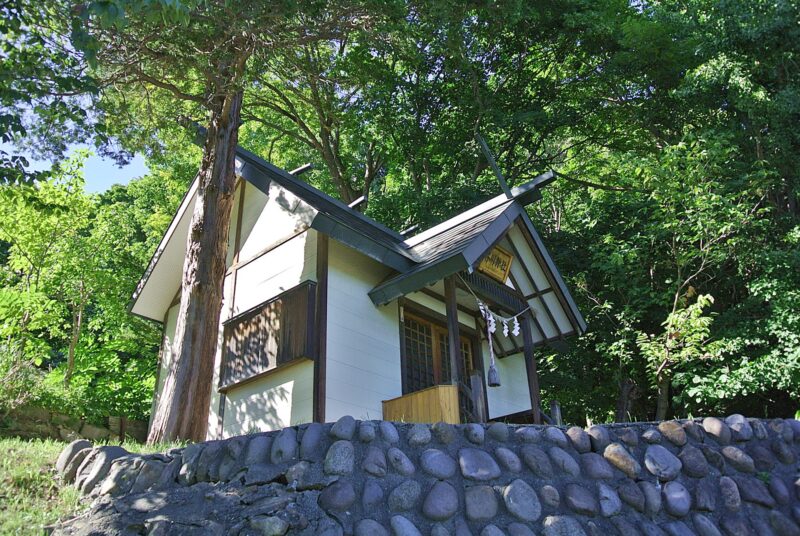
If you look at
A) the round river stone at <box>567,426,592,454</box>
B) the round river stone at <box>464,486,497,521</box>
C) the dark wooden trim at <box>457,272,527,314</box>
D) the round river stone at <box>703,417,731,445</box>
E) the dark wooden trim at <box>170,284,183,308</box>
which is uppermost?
the dark wooden trim at <box>170,284,183,308</box>

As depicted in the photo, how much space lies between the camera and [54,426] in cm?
1295

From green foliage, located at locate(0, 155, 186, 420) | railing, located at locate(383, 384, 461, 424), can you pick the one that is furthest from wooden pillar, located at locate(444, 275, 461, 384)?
green foliage, located at locate(0, 155, 186, 420)

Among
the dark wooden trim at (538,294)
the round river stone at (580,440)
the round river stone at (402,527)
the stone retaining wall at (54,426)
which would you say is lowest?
the round river stone at (402,527)

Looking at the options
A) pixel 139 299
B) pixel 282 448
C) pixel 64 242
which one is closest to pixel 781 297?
pixel 282 448

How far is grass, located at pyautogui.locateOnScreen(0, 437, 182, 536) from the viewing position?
18.7 feet

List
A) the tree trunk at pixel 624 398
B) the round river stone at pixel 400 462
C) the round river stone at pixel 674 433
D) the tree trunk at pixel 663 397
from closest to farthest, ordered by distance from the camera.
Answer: the round river stone at pixel 400 462
the round river stone at pixel 674 433
the tree trunk at pixel 663 397
the tree trunk at pixel 624 398

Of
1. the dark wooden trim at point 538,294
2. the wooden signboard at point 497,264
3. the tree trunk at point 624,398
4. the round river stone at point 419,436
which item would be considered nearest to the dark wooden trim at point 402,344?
the wooden signboard at point 497,264

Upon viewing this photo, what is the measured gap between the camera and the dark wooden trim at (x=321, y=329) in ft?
32.4

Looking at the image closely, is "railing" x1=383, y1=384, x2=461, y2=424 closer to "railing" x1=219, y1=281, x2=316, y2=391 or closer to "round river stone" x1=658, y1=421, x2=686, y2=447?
"railing" x1=219, y1=281, x2=316, y2=391

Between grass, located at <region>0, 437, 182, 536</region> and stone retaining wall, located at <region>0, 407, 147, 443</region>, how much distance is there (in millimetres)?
4793

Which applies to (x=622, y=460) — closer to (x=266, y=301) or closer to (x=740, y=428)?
(x=740, y=428)

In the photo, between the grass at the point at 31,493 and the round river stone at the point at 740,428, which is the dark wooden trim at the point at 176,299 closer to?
the grass at the point at 31,493

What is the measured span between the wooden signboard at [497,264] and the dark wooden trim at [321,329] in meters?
2.67

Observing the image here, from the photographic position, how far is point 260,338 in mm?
11016
